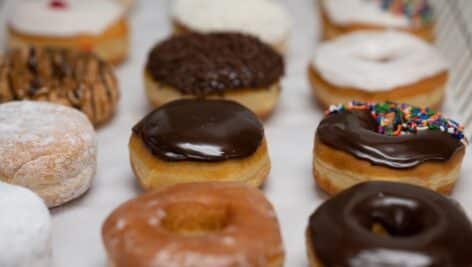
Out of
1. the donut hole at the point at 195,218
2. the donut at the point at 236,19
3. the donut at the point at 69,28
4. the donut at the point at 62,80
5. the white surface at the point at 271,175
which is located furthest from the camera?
the donut at the point at 236,19

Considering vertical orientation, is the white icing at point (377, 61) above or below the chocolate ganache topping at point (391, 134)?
below

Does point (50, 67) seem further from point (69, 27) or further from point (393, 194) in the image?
point (393, 194)

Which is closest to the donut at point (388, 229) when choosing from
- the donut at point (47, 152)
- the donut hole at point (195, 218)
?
the donut hole at point (195, 218)

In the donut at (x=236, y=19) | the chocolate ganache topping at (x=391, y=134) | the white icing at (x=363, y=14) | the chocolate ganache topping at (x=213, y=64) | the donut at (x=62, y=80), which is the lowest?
the donut at (x=62, y=80)

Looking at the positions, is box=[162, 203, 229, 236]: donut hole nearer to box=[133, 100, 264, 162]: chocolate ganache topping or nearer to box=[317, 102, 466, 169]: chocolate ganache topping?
box=[133, 100, 264, 162]: chocolate ganache topping

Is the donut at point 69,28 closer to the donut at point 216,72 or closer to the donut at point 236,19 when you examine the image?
the donut at point 236,19

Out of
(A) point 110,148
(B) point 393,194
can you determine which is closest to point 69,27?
(A) point 110,148

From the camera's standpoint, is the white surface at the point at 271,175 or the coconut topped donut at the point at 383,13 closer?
the white surface at the point at 271,175

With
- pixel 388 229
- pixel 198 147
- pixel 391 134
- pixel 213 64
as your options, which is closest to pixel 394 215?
pixel 388 229
